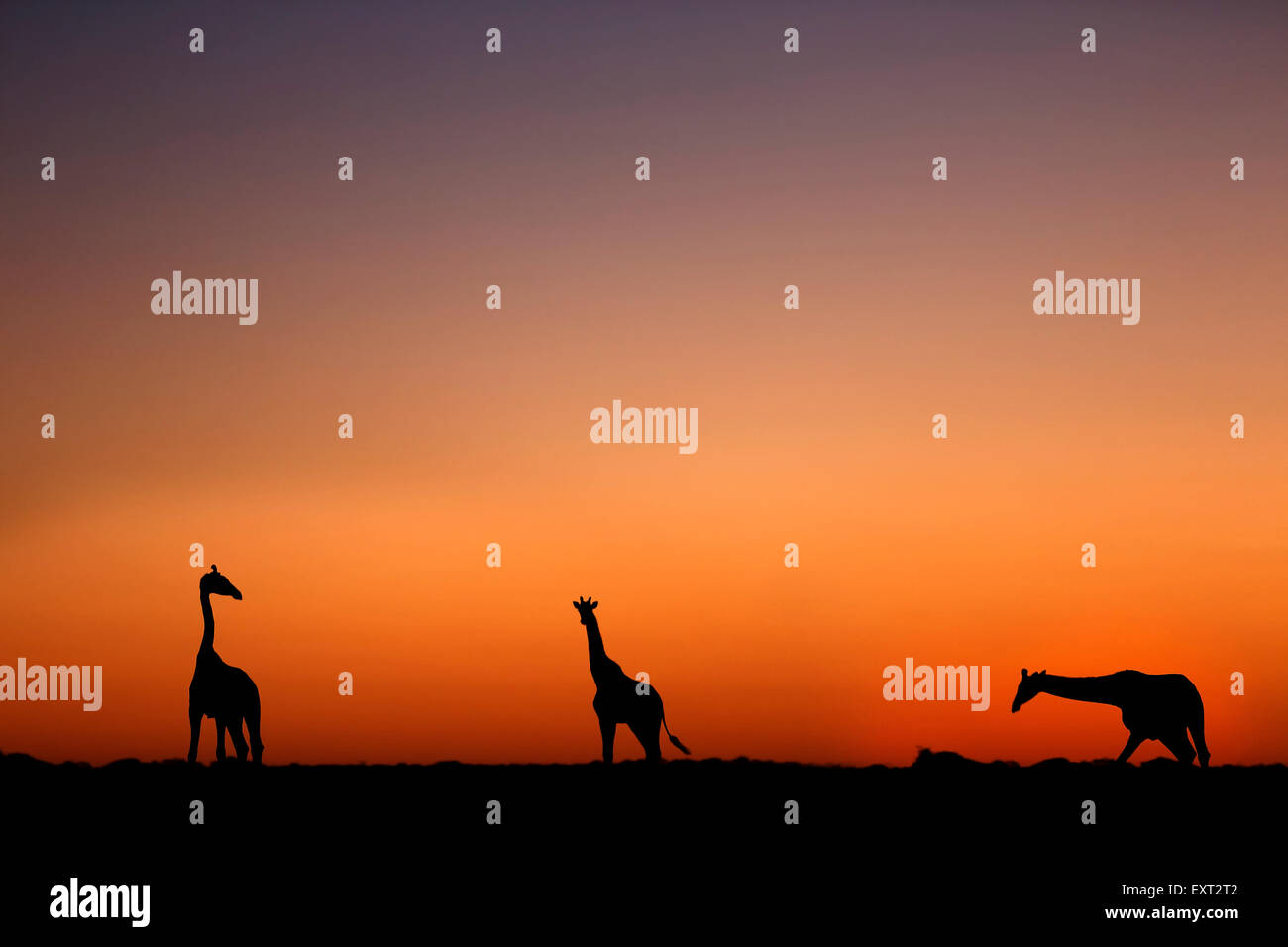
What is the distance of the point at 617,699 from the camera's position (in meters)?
28.5

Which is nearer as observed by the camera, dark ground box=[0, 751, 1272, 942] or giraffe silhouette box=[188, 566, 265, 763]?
dark ground box=[0, 751, 1272, 942]

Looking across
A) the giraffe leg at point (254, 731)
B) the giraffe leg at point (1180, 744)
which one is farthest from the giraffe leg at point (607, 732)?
the giraffe leg at point (1180, 744)

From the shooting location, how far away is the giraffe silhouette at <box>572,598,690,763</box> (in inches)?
1120

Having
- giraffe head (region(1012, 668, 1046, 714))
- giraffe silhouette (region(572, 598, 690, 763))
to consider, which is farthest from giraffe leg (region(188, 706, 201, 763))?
giraffe head (region(1012, 668, 1046, 714))

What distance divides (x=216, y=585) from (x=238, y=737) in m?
3.25

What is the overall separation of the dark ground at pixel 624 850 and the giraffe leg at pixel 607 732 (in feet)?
5.97

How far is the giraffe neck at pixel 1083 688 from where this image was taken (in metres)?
30.5

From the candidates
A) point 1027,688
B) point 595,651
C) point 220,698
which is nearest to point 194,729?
point 220,698

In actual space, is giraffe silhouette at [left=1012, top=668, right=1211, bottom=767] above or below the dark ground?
above

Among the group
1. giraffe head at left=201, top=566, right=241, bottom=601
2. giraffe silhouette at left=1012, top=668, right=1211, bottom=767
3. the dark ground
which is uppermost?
giraffe head at left=201, top=566, right=241, bottom=601

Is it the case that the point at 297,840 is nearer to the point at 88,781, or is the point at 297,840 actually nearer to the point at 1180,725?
the point at 88,781

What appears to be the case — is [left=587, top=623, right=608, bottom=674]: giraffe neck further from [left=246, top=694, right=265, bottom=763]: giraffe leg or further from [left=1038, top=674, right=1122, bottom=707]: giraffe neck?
[left=1038, top=674, right=1122, bottom=707]: giraffe neck
